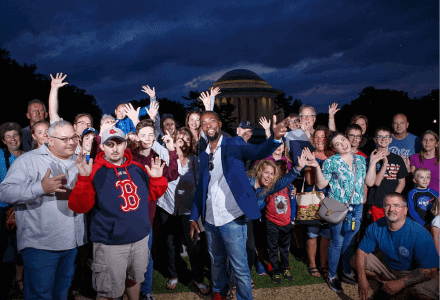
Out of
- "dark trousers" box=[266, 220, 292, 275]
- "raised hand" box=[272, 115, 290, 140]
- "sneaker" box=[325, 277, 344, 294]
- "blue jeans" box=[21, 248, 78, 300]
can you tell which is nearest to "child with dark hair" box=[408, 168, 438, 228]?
"sneaker" box=[325, 277, 344, 294]

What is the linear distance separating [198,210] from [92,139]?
6.61ft

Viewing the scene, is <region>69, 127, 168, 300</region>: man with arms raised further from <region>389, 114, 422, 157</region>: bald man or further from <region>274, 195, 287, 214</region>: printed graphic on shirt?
<region>389, 114, 422, 157</region>: bald man

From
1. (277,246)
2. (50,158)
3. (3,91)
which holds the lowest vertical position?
(277,246)

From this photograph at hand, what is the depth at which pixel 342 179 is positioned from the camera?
435 cm

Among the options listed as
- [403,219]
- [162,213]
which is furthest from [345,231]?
[162,213]

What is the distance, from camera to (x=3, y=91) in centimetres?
1877

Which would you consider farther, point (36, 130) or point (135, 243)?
point (36, 130)

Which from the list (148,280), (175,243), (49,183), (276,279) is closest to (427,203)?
(276,279)

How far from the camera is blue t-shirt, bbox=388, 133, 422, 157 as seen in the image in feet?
18.5

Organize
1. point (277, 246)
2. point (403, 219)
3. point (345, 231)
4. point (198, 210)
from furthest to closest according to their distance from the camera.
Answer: point (277, 246) < point (345, 231) < point (198, 210) < point (403, 219)

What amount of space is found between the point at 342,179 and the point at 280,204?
976 mm

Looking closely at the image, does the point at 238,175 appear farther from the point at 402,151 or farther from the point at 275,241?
the point at 402,151

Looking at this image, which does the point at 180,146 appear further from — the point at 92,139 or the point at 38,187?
the point at 38,187

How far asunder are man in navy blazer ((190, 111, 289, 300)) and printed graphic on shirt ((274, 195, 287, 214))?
1.29 m
